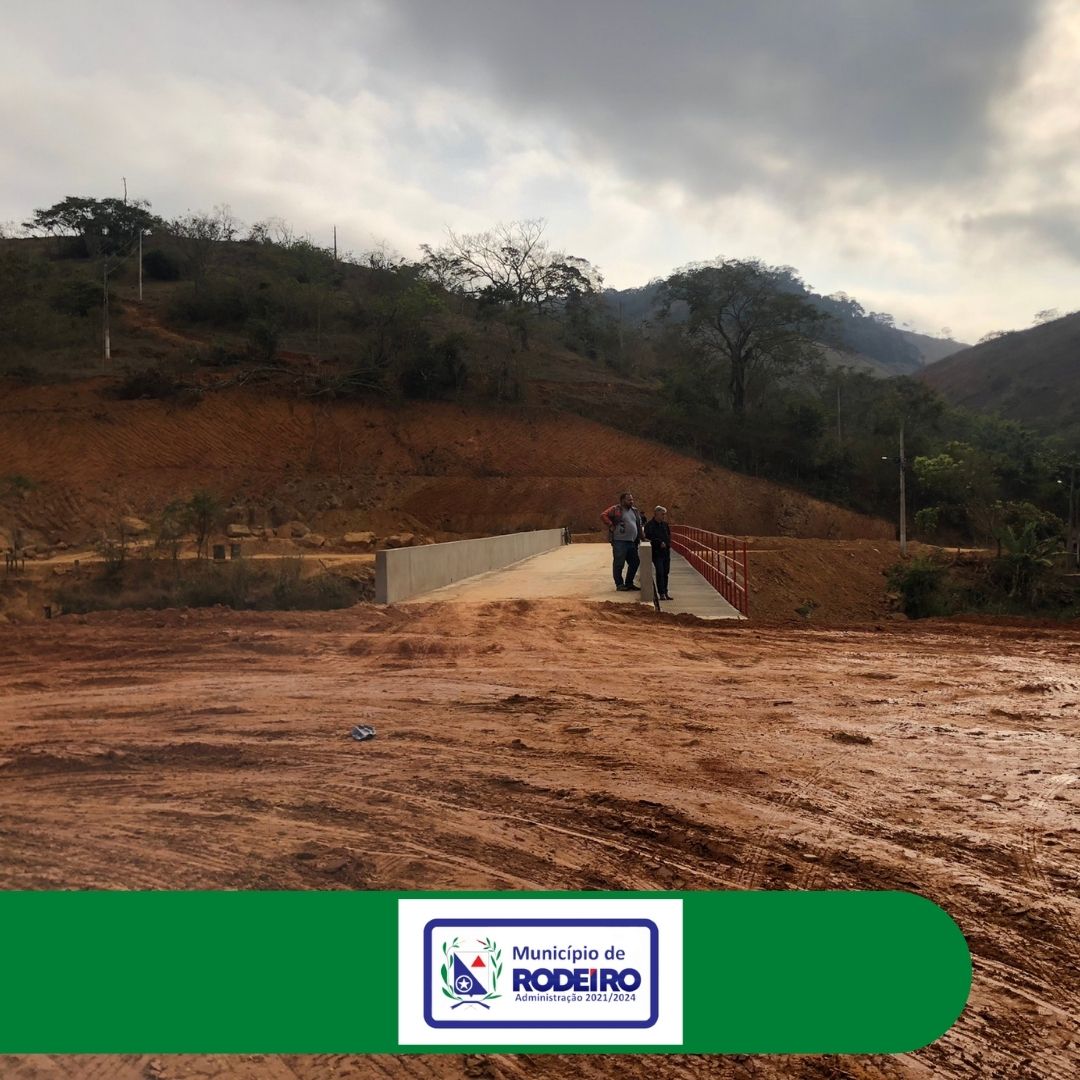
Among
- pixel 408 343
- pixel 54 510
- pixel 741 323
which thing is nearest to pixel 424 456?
pixel 408 343

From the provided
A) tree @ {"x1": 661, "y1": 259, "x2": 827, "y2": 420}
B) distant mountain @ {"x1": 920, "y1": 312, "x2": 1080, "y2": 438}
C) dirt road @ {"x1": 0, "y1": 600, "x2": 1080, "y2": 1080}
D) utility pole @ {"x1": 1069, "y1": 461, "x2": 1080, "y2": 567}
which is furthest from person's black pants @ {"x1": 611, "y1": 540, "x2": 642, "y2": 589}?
distant mountain @ {"x1": 920, "y1": 312, "x2": 1080, "y2": 438}

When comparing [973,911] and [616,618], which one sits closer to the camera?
[973,911]

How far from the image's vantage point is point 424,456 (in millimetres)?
46219

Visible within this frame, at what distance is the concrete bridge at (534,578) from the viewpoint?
45.0 feet

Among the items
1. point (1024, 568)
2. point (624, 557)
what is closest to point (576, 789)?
point (624, 557)

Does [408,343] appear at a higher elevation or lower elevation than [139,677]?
higher

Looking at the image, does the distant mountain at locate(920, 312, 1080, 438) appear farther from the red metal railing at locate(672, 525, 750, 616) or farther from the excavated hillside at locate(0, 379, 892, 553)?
the red metal railing at locate(672, 525, 750, 616)

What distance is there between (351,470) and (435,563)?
28770 millimetres

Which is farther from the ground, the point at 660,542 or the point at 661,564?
the point at 660,542

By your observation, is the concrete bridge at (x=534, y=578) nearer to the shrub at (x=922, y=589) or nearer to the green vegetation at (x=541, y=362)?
the shrub at (x=922, y=589)

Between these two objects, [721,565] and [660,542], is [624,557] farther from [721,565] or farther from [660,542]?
[721,565]

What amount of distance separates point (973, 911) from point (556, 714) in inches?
143

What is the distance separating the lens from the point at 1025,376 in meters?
130

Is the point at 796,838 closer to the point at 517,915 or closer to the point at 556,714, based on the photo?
the point at 517,915
